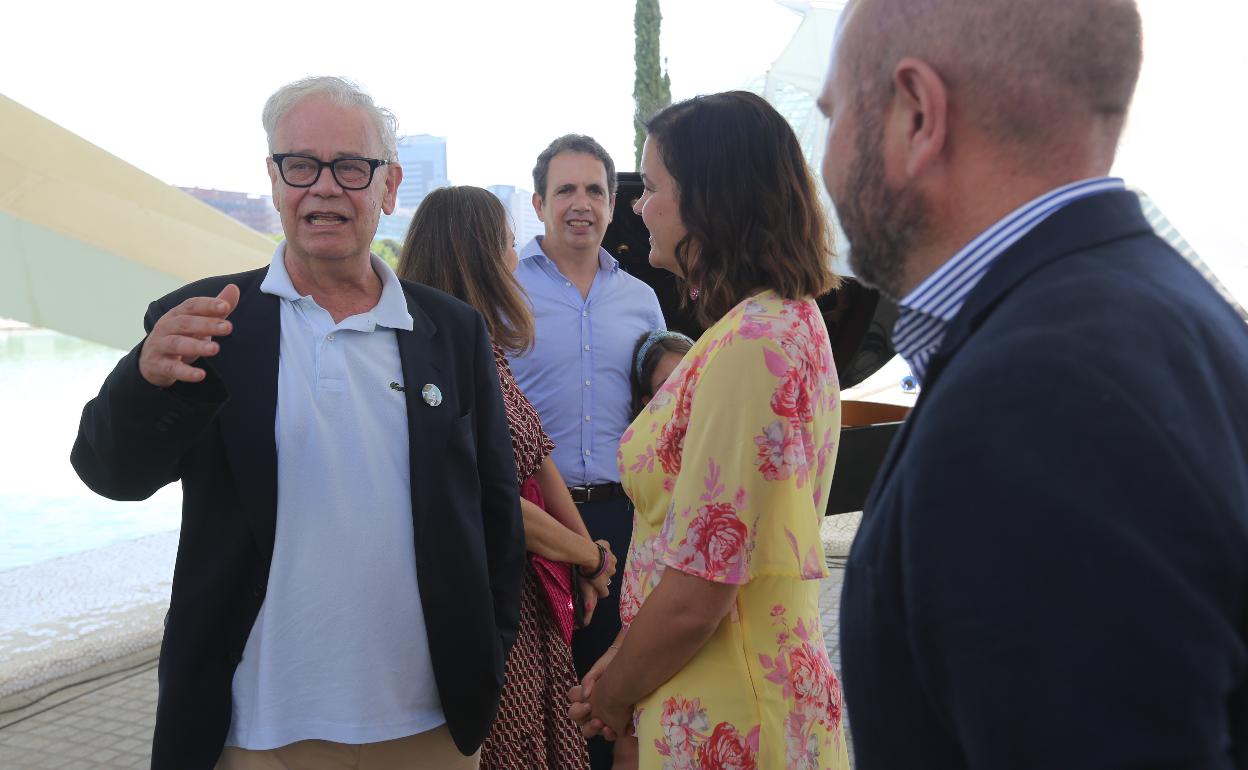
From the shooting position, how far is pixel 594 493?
305 cm

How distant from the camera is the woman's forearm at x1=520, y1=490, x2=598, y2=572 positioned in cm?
241

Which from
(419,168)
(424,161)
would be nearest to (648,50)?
(424,161)

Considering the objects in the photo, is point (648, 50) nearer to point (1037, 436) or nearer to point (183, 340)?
point (183, 340)

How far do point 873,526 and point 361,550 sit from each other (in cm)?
119

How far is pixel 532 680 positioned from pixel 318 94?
4.43 feet

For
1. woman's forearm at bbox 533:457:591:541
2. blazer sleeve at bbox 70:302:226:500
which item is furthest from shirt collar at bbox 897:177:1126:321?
woman's forearm at bbox 533:457:591:541

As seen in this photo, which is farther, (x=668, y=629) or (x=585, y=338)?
(x=585, y=338)

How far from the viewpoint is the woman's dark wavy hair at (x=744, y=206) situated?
172 cm

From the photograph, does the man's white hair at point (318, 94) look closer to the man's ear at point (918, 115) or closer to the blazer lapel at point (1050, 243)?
the man's ear at point (918, 115)

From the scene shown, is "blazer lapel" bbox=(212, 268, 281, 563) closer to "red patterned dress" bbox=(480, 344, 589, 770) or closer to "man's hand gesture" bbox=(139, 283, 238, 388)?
"man's hand gesture" bbox=(139, 283, 238, 388)

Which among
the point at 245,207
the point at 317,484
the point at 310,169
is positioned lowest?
the point at 245,207

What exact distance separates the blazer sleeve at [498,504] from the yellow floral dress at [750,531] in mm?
438

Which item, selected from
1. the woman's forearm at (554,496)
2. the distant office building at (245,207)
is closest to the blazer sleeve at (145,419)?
the woman's forearm at (554,496)

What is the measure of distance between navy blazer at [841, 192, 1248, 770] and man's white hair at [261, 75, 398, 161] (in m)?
1.52
